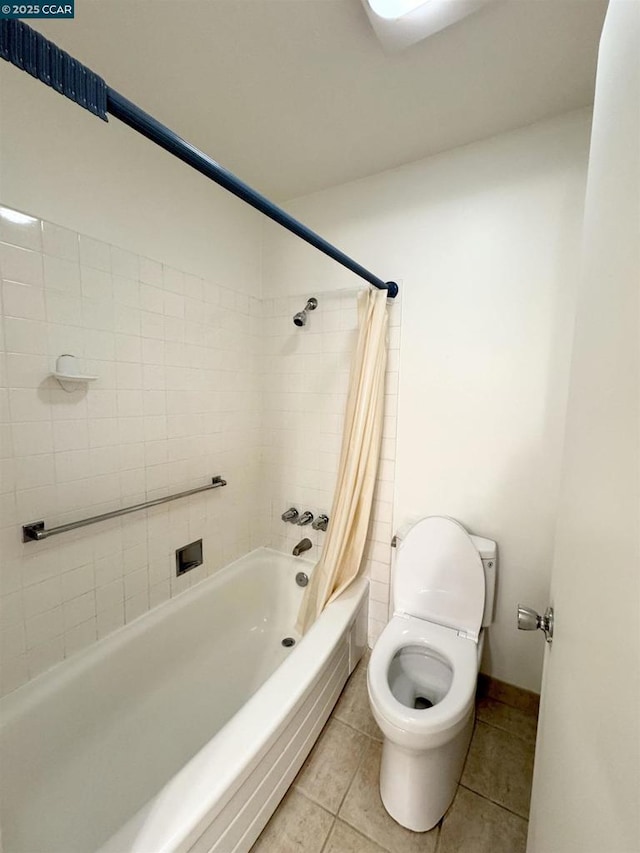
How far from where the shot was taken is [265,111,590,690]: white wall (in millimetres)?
1257

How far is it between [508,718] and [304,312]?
2098 mm

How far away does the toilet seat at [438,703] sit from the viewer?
3.09ft

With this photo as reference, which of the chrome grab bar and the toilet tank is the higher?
the chrome grab bar

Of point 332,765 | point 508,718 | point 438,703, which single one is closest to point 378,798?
point 332,765

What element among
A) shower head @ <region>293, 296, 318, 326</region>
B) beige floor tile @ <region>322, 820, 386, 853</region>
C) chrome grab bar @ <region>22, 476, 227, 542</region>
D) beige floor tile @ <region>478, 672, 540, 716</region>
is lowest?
beige floor tile @ <region>322, 820, 386, 853</region>

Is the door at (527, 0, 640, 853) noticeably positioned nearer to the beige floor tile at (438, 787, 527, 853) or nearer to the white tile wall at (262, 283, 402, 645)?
the beige floor tile at (438, 787, 527, 853)

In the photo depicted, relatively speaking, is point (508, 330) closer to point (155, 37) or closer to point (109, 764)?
point (155, 37)

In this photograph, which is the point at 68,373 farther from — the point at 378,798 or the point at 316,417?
the point at 378,798

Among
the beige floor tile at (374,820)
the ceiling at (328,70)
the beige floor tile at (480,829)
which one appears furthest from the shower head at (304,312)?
the beige floor tile at (480,829)

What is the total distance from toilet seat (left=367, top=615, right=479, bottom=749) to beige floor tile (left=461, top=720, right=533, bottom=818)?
394 millimetres

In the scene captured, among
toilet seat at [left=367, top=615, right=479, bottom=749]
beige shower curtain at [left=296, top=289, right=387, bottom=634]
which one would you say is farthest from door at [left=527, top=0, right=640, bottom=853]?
beige shower curtain at [left=296, top=289, right=387, bottom=634]

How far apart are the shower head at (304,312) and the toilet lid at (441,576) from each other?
1187 millimetres

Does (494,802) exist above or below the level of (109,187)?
below

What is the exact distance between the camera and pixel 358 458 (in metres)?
1.57
